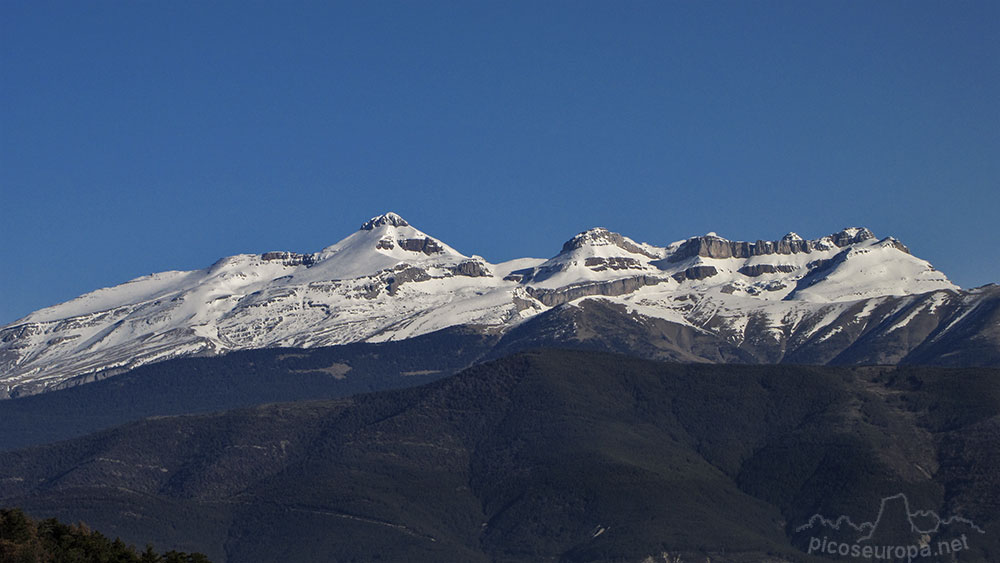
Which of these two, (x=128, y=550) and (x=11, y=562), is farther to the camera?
(x=128, y=550)

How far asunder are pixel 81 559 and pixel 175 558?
8.45m

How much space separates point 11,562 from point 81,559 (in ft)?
38.3

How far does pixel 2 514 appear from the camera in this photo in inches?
7372

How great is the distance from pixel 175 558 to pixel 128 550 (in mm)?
9633

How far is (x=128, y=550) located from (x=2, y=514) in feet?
44.9

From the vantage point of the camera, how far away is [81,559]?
186250 millimetres

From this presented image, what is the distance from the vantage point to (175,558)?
18775 centimetres

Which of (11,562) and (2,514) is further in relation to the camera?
(2,514)

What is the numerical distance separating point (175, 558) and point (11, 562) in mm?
17416

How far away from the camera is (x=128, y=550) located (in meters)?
196

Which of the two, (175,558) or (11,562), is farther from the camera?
(175,558)

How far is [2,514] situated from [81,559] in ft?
Result: 27.8
